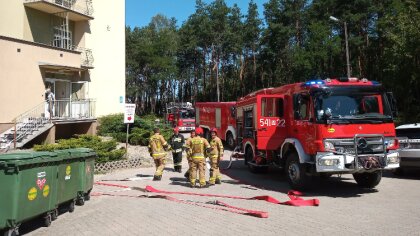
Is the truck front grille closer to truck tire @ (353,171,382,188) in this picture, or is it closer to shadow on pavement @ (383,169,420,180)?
truck tire @ (353,171,382,188)

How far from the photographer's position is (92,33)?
2791cm

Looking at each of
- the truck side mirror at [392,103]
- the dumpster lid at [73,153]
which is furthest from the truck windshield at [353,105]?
the dumpster lid at [73,153]

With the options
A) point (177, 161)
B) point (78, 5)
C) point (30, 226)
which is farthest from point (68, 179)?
point (78, 5)

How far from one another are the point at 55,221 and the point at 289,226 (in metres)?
4.39

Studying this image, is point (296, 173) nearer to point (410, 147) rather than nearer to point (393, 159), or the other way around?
point (393, 159)

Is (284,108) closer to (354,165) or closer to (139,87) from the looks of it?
(354,165)

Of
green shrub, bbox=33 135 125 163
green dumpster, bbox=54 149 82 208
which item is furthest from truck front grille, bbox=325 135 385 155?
green shrub, bbox=33 135 125 163

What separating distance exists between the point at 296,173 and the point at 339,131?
1.64 meters

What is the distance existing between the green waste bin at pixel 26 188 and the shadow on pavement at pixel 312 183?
19.0ft

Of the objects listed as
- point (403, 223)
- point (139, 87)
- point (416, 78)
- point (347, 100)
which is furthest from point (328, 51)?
point (403, 223)

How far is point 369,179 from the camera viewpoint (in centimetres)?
1119

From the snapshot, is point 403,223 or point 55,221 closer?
point 403,223

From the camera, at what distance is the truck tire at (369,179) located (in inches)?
432

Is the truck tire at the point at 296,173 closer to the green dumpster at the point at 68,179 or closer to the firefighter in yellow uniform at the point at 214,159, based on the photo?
the firefighter in yellow uniform at the point at 214,159
